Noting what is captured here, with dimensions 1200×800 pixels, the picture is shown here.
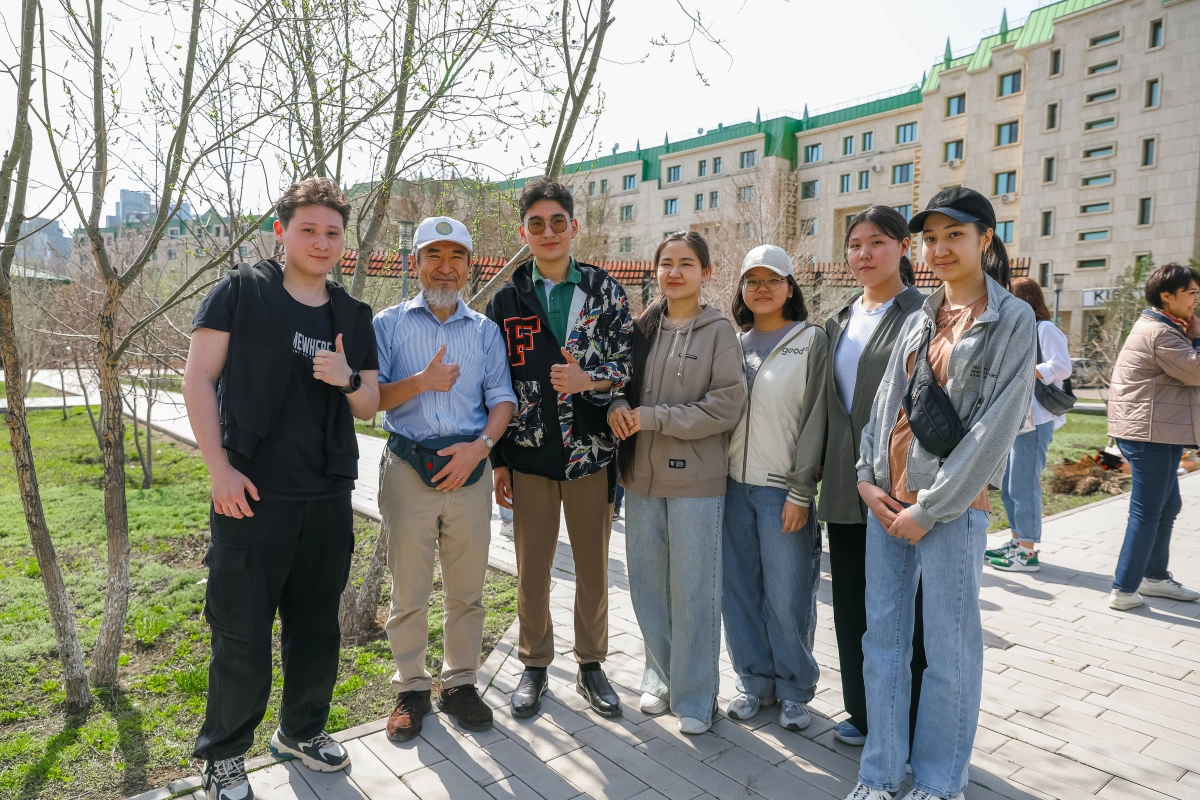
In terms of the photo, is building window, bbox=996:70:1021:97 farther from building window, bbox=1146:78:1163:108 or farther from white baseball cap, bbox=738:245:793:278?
white baseball cap, bbox=738:245:793:278

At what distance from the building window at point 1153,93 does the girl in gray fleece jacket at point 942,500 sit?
A: 1647 inches

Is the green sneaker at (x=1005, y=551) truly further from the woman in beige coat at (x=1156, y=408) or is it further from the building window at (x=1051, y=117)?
the building window at (x=1051, y=117)

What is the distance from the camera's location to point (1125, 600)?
525 centimetres

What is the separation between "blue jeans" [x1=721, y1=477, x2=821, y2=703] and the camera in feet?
11.4

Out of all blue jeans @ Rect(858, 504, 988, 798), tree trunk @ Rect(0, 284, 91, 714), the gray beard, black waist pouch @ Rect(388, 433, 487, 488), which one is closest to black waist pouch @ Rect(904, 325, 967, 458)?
blue jeans @ Rect(858, 504, 988, 798)

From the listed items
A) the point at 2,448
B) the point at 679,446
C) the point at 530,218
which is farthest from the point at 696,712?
the point at 2,448

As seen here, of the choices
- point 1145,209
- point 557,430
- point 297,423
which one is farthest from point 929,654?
point 1145,209

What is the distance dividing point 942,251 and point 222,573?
2.97 meters

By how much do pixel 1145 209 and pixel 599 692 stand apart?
1645 inches

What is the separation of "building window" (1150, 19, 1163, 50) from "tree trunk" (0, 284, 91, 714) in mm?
44894

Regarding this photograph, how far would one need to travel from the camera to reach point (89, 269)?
12.9m

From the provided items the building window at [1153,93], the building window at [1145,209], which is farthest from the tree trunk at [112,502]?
the building window at [1153,93]

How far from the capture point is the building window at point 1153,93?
3456 centimetres

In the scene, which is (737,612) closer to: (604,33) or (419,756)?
(419,756)
